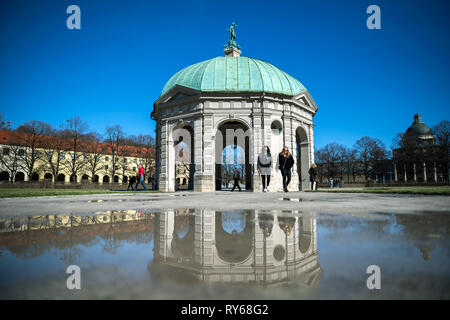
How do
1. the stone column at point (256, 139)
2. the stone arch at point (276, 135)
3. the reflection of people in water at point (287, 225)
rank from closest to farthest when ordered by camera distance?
1. the reflection of people in water at point (287, 225)
2. the stone column at point (256, 139)
3. the stone arch at point (276, 135)

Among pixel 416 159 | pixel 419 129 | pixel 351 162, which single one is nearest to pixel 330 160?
pixel 351 162

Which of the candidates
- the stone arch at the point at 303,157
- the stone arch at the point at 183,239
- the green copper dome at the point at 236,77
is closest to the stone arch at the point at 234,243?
the stone arch at the point at 183,239

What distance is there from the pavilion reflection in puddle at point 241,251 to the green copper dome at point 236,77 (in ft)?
63.4

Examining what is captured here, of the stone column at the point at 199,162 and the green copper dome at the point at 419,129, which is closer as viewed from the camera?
the stone column at the point at 199,162

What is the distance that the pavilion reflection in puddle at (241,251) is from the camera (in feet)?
4.87

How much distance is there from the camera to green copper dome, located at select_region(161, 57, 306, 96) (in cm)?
2133

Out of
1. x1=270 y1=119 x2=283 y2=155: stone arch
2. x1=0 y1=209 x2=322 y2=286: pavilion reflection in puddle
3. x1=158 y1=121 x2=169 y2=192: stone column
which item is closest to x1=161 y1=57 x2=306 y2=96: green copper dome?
x1=270 y1=119 x2=283 y2=155: stone arch

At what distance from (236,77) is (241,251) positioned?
70.4 ft

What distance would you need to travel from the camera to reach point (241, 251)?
1.93 m

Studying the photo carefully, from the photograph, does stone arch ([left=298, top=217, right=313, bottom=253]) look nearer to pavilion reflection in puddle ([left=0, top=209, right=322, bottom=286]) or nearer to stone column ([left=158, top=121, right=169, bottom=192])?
pavilion reflection in puddle ([left=0, top=209, right=322, bottom=286])

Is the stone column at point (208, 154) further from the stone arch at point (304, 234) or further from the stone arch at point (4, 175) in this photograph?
the stone arch at point (4, 175)

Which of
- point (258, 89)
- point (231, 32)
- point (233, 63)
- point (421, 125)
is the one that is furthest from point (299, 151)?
point (421, 125)

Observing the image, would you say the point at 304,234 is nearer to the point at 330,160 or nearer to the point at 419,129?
the point at 330,160

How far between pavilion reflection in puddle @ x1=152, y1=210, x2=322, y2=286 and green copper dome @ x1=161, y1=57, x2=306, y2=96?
1933 cm
